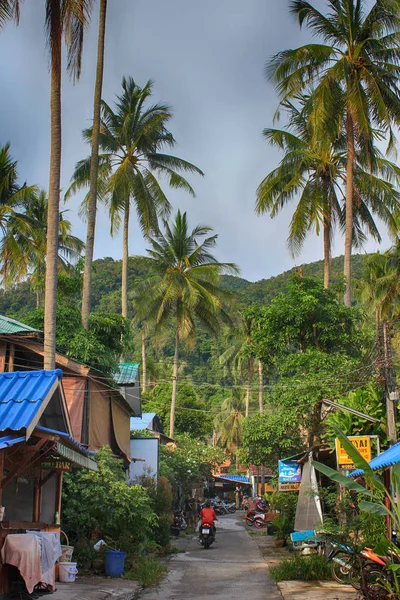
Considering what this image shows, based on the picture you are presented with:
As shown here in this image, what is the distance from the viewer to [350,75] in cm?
2352

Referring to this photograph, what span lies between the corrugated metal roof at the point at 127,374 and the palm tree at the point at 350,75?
8.44 m

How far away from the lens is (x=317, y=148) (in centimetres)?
2453

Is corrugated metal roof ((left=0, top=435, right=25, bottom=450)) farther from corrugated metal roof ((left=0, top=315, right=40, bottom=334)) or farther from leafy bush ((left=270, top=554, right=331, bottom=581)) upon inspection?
leafy bush ((left=270, top=554, right=331, bottom=581))

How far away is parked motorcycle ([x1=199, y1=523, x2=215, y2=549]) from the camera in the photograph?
22547 mm

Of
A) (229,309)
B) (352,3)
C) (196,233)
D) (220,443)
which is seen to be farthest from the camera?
(220,443)

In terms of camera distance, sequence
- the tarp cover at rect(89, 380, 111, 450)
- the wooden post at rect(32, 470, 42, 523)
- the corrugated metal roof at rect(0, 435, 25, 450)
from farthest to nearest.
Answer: the tarp cover at rect(89, 380, 111, 450) → the wooden post at rect(32, 470, 42, 523) → the corrugated metal roof at rect(0, 435, 25, 450)

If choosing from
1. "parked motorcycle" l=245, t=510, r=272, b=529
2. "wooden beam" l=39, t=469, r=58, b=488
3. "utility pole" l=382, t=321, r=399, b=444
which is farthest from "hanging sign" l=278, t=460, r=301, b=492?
"parked motorcycle" l=245, t=510, r=272, b=529

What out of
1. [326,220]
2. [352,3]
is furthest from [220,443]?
[352,3]

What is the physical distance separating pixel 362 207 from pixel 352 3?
7.43m

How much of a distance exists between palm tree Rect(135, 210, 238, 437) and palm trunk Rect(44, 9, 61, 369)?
58.6 feet

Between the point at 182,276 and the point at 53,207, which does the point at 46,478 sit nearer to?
the point at 53,207

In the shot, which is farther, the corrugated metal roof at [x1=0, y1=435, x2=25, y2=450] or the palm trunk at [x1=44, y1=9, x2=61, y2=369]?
the palm trunk at [x1=44, y1=9, x2=61, y2=369]

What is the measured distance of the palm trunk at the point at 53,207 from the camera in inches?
573

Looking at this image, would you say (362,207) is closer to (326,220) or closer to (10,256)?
(326,220)
